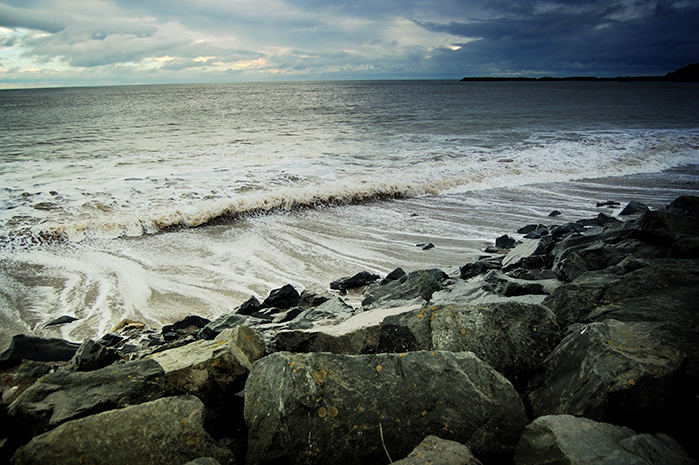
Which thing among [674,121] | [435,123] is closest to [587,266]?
[435,123]

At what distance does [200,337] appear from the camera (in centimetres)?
424

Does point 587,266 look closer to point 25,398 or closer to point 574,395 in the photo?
point 574,395

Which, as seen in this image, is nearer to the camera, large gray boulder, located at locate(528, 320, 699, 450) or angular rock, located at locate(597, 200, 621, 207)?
large gray boulder, located at locate(528, 320, 699, 450)

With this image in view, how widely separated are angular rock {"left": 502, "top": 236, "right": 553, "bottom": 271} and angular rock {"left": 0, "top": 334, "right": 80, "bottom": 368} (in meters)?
5.65

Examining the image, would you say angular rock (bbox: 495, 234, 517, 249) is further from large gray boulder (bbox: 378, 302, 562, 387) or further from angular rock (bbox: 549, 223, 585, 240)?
large gray boulder (bbox: 378, 302, 562, 387)

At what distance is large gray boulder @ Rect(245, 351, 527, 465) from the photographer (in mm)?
1840

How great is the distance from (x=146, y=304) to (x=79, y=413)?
396cm

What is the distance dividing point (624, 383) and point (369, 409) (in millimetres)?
1281

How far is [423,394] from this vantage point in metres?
1.98

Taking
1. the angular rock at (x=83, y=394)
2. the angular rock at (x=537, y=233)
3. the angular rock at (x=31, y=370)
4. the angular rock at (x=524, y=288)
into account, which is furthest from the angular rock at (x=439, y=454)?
the angular rock at (x=537, y=233)

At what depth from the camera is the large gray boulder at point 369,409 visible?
1.84 metres

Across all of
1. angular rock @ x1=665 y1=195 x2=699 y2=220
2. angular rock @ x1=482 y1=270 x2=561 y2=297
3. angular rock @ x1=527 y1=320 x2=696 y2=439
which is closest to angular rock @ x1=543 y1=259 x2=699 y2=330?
angular rock @ x1=527 y1=320 x2=696 y2=439

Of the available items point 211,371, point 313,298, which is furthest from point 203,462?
point 313,298

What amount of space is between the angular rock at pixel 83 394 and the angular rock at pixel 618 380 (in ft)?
7.59
